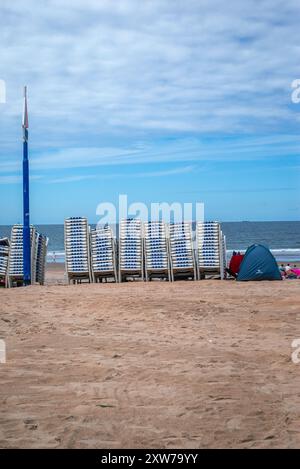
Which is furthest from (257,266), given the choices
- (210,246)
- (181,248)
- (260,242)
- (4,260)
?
(260,242)

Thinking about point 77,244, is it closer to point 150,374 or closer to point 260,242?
point 150,374

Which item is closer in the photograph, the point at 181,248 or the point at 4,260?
the point at 181,248

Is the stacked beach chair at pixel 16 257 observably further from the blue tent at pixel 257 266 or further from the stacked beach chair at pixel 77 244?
the blue tent at pixel 257 266

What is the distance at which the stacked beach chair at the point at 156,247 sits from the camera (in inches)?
593

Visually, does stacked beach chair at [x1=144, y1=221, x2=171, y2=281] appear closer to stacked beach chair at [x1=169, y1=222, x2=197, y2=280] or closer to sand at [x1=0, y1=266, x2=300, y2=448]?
stacked beach chair at [x1=169, y1=222, x2=197, y2=280]

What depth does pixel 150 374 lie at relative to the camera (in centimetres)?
602

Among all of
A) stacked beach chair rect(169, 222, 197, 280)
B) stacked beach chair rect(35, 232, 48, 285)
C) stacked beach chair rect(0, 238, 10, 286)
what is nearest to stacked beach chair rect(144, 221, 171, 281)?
stacked beach chair rect(169, 222, 197, 280)

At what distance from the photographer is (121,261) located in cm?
1521

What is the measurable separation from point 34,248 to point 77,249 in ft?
3.84

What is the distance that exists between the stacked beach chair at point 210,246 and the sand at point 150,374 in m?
3.90

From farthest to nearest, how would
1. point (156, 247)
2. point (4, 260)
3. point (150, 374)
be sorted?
point (4, 260)
point (156, 247)
point (150, 374)

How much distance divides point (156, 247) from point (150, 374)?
29.9 ft
